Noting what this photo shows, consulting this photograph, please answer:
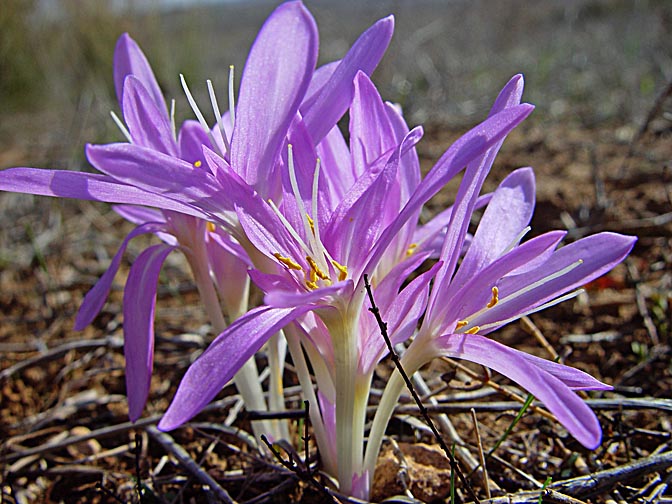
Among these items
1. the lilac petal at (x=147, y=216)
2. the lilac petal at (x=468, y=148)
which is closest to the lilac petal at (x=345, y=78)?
the lilac petal at (x=468, y=148)

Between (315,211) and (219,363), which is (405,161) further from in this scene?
(219,363)

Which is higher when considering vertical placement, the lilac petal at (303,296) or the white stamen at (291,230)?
the white stamen at (291,230)

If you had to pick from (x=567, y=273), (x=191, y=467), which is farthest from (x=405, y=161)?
(x=191, y=467)

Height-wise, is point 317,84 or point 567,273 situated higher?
point 317,84

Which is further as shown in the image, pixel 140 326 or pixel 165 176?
pixel 140 326

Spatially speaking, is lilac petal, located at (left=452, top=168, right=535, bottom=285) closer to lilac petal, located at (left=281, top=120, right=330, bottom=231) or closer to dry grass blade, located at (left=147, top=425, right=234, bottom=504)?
lilac petal, located at (left=281, top=120, right=330, bottom=231)

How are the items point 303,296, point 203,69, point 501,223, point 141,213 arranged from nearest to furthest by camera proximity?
1. point 303,296
2. point 501,223
3. point 141,213
4. point 203,69

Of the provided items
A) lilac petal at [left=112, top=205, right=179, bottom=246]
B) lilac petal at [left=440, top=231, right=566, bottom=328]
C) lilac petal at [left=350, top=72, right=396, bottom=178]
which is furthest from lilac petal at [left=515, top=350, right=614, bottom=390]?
lilac petal at [left=112, top=205, right=179, bottom=246]

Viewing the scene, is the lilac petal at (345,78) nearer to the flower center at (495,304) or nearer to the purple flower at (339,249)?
the purple flower at (339,249)
